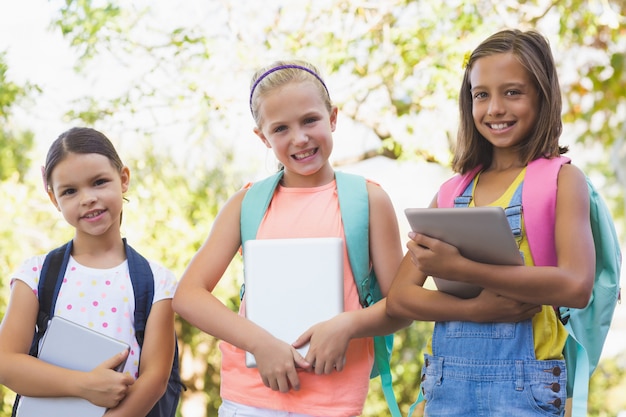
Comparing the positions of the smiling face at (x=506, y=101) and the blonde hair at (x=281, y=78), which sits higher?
the blonde hair at (x=281, y=78)

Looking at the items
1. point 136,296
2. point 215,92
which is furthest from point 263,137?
point 215,92

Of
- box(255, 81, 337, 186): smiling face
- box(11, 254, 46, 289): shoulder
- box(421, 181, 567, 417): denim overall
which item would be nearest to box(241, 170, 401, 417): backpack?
box(255, 81, 337, 186): smiling face

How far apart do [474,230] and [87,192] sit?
1121mm

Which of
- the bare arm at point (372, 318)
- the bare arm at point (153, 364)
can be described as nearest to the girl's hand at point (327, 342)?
the bare arm at point (372, 318)

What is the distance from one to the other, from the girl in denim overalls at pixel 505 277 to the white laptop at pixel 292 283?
169mm

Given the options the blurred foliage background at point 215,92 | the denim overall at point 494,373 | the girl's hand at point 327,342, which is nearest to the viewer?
the denim overall at point 494,373

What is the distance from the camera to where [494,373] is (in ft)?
6.01

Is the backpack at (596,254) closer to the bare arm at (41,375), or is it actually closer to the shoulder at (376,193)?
the shoulder at (376,193)

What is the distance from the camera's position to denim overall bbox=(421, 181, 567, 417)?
179 centimetres

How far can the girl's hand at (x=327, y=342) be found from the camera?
191cm

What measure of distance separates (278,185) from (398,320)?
1.72ft

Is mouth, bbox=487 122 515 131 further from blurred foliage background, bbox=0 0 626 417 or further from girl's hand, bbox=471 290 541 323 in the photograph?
blurred foliage background, bbox=0 0 626 417

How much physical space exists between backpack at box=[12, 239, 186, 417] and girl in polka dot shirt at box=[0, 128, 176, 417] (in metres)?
0.02

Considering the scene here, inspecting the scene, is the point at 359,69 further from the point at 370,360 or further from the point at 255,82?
the point at 370,360
